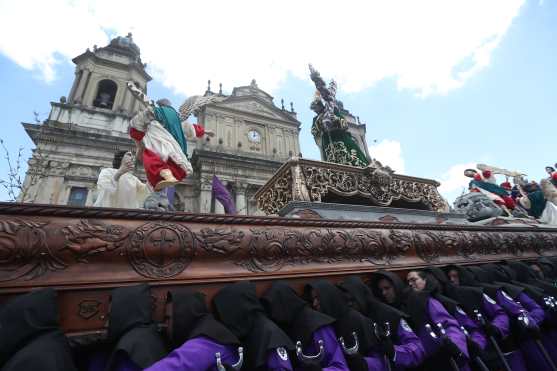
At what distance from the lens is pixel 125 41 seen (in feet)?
74.0

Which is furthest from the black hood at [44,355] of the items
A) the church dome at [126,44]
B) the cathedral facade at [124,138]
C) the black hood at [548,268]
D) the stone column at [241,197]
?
the church dome at [126,44]

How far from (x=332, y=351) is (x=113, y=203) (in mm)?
2671

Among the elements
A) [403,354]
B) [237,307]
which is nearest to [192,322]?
[237,307]

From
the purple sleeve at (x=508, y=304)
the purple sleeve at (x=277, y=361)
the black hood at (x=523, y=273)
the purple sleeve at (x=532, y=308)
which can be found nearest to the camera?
the purple sleeve at (x=277, y=361)

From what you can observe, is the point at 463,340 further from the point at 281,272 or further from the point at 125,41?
the point at 125,41

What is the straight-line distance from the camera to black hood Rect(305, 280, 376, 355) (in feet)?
6.21

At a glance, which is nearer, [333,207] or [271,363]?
[271,363]

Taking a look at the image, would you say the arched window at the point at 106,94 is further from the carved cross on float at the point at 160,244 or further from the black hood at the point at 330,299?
the black hood at the point at 330,299

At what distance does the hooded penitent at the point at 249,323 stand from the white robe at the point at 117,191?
189 cm

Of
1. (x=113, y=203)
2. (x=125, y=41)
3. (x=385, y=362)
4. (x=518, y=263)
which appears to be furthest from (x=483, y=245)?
(x=125, y=41)

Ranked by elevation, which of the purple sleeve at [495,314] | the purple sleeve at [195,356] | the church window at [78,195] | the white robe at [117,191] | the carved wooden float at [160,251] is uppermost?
the church window at [78,195]

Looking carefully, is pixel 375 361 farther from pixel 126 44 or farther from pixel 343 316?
pixel 126 44

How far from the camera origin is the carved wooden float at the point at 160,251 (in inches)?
52.8

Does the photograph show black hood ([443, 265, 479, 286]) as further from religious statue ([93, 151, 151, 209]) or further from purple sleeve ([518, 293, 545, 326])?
religious statue ([93, 151, 151, 209])
